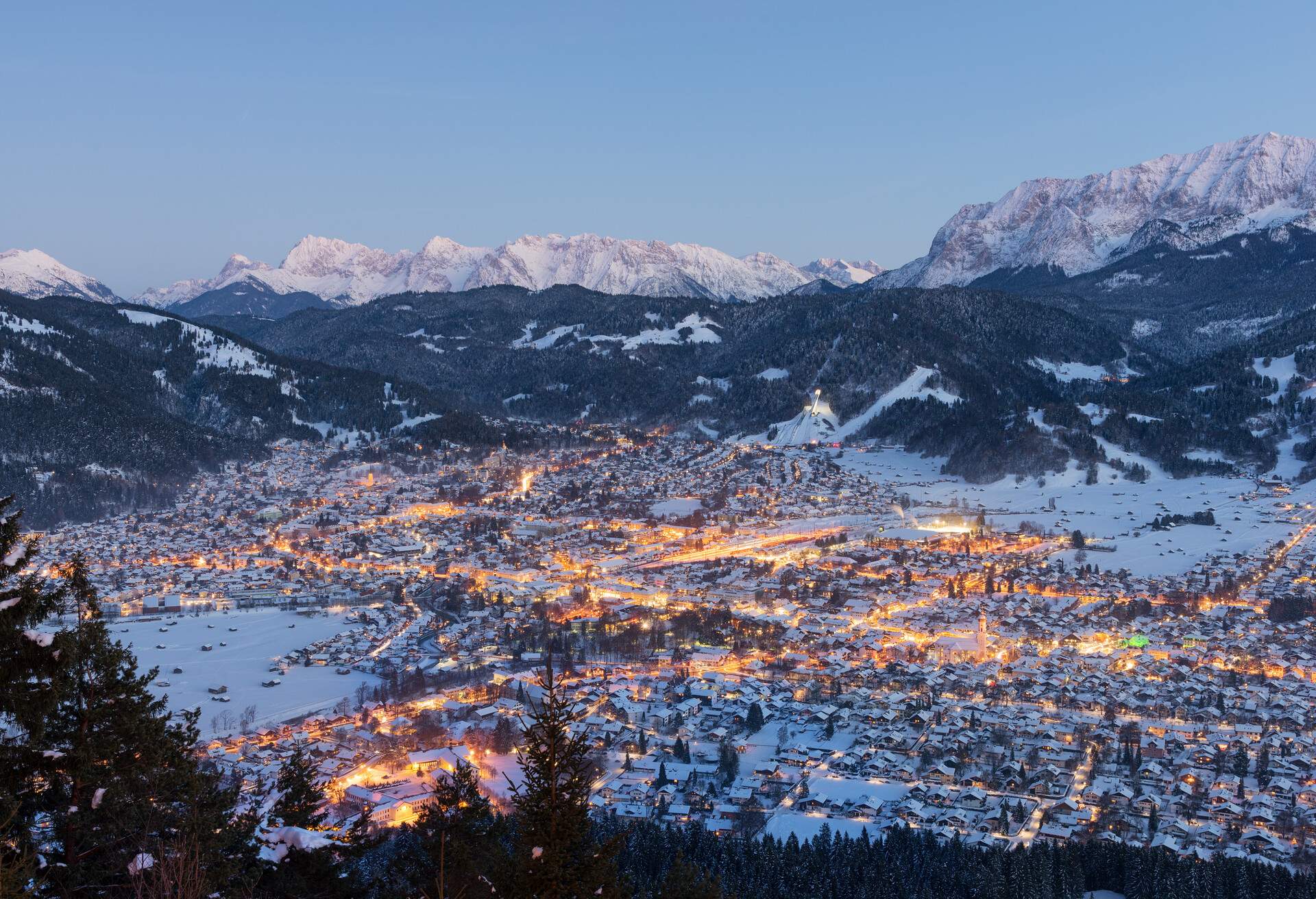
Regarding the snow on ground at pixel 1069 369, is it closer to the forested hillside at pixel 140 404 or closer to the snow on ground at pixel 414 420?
the forested hillside at pixel 140 404

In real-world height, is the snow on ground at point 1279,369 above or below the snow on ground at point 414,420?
above

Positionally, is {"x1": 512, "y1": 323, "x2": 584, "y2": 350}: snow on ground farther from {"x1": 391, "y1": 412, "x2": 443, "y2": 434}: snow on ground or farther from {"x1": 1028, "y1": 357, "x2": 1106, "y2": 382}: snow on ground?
{"x1": 1028, "y1": 357, "x2": 1106, "y2": 382}: snow on ground

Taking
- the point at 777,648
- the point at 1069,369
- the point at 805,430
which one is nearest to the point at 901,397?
the point at 805,430

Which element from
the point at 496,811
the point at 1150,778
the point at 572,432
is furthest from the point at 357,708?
the point at 572,432

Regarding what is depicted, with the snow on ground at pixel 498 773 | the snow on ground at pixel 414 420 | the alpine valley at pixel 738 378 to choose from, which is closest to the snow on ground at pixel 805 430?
the alpine valley at pixel 738 378

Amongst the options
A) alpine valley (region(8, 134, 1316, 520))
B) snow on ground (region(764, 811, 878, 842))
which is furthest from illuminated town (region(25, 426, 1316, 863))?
alpine valley (region(8, 134, 1316, 520))
